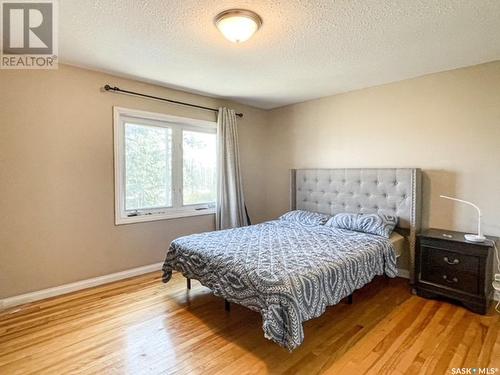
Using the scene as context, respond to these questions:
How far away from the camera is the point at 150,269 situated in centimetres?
355

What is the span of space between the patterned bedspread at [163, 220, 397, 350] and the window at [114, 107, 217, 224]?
1007 mm

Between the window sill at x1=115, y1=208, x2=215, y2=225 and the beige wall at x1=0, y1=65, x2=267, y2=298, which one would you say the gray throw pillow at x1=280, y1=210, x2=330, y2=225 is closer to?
the window sill at x1=115, y1=208, x2=215, y2=225

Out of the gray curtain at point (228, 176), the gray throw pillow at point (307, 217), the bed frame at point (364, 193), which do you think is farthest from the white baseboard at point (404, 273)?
the gray curtain at point (228, 176)

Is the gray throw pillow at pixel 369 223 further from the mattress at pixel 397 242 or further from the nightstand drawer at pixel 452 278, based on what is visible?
the nightstand drawer at pixel 452 278

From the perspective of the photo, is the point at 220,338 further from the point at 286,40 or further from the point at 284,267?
the point at 286,40

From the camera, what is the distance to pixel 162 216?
3637 millimetres

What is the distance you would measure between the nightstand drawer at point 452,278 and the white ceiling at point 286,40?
82.0 inches

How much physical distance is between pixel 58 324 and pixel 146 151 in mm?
2047

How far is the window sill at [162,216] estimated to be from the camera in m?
3.30

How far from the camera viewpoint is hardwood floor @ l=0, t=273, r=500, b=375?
1.80 m

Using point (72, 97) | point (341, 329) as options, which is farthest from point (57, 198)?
point (341, 329)

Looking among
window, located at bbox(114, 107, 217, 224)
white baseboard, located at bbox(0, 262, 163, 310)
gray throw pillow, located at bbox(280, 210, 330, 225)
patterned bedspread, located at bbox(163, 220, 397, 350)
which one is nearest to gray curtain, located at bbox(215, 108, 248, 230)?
window, located at bbox(114, 107, 217, 224)

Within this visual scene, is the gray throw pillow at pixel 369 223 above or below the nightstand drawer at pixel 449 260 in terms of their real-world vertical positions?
above

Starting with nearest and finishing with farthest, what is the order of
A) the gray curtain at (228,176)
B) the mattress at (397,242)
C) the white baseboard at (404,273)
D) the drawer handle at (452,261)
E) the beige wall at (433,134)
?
the drawer handle at (452,261), the beige wall at (433,134), the mattress at (397,242), the white baseboard at (404,273), the gray curtain at (228,176)
